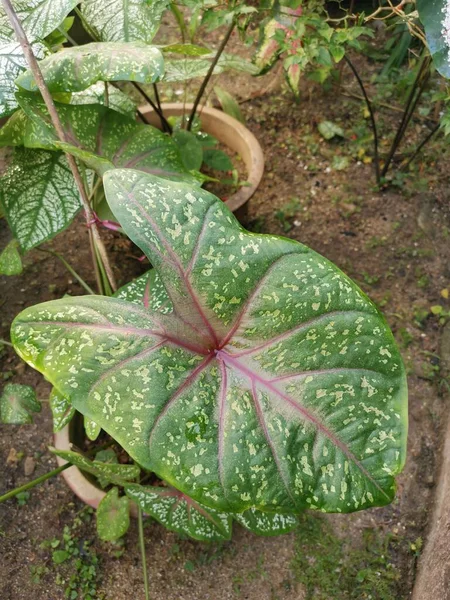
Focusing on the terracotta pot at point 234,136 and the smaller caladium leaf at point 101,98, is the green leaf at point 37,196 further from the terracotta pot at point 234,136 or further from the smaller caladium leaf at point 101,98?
the terracotta pot at point 234,136

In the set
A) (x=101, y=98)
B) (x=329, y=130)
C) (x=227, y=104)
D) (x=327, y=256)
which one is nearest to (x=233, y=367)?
(x=101, y=98)

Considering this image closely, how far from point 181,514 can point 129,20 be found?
1.22 m

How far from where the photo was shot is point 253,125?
2467mm

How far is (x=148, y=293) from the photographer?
1.23m

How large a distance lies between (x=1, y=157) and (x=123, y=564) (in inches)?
56.7

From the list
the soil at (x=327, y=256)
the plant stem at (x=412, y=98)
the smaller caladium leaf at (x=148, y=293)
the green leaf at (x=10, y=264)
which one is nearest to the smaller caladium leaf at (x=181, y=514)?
the soil at (x=327, y=256)

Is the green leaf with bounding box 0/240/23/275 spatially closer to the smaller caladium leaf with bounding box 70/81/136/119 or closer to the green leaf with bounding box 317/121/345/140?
the smaller caladium leaf with bounding box 70/81/136/119

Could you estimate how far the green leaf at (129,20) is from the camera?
1.24 meters

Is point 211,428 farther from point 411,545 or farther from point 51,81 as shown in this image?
point 411,545

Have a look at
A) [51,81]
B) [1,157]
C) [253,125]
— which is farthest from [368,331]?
[253,125]

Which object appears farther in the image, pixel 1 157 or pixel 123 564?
pixel 1 157

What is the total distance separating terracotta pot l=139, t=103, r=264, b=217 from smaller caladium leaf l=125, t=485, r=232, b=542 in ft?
3.51

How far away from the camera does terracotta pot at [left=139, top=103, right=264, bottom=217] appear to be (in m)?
1.98

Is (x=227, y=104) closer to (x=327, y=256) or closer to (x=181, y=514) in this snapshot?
(x=327, y=256)
